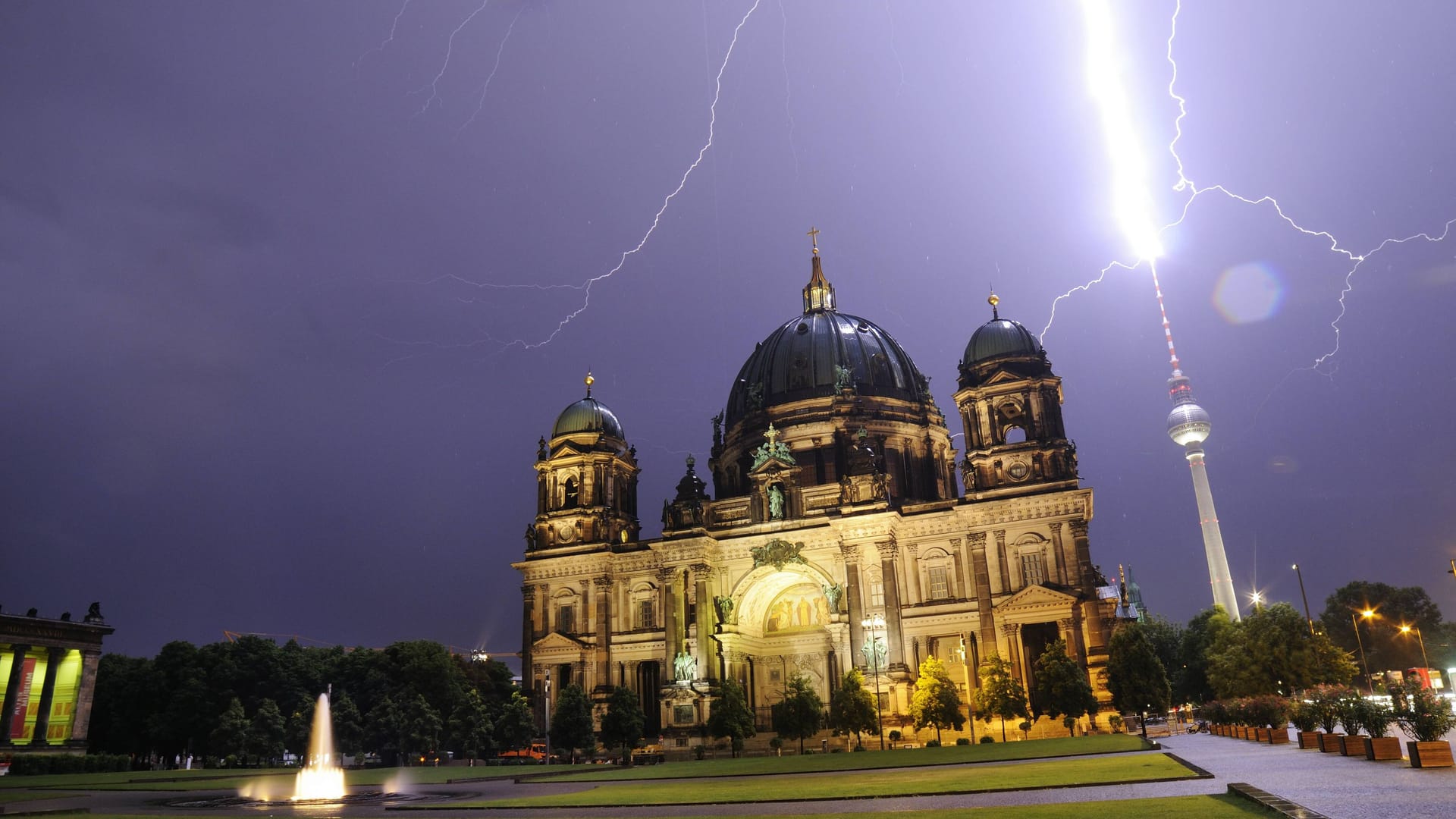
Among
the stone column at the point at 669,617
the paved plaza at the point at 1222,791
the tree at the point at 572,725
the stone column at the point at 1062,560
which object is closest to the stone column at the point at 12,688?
the tree at the point at 572,725

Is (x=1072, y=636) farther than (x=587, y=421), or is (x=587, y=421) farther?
(x=587, y=421)

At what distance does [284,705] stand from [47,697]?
15145 millimetres

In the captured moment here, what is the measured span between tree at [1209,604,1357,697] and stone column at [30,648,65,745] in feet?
271

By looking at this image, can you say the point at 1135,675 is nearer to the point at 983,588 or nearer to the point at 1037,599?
the point at 1037,599

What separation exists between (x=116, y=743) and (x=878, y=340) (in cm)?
6989

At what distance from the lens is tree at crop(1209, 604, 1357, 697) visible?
64.2 meters

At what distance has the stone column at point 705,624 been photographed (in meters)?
65.5

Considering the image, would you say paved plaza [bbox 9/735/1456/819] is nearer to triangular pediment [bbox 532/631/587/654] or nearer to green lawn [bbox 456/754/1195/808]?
green lawn [bbox 456/754/1195/808]

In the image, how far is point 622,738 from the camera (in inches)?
2376

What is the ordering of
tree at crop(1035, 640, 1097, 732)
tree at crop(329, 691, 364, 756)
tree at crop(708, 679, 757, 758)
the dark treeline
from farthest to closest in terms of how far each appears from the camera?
tree at crop(329, 691, 364, 756) < the dark treeline < tree at crop(708, 679, 757, 758) < tree at crop(1035, 640, 1097, 732)

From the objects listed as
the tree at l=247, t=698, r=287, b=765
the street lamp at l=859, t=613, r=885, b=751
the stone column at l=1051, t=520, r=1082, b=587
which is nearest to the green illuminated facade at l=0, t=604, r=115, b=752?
the tree at l=247, t=698, r=287, b=765

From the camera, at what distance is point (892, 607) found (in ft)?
204

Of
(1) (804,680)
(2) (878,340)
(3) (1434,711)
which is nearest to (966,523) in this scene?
(1) (804,680)

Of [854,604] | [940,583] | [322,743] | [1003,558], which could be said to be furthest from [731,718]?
[322,743]
